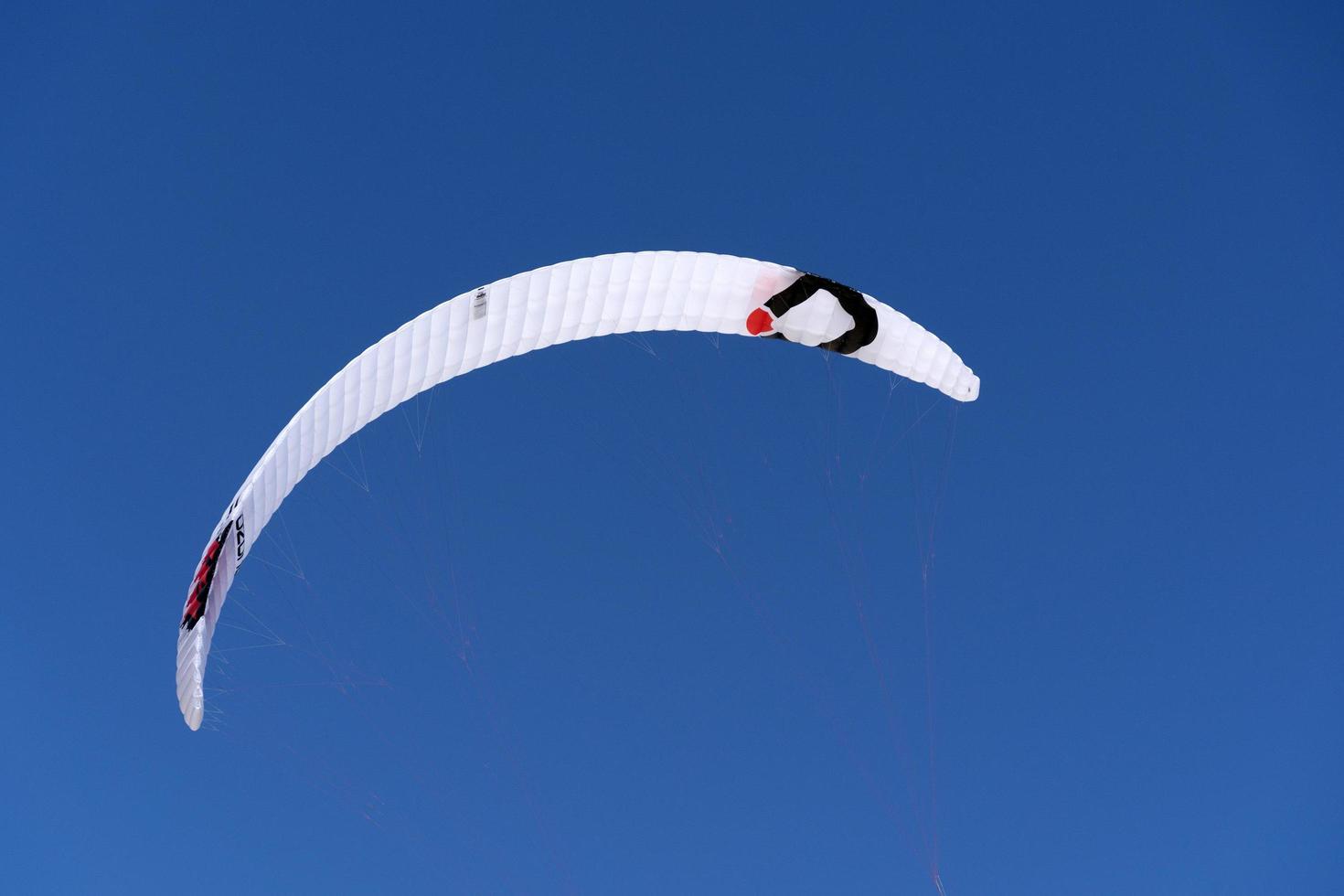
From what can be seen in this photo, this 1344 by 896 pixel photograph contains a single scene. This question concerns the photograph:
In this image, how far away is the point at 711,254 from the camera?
15.8 metres

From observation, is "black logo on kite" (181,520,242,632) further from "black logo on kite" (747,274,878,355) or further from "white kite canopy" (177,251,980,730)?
"black logo on kite" (747,274,878,355)

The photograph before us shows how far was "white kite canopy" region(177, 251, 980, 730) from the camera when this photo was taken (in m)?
15.3

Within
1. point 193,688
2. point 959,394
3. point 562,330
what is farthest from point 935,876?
point 193,688

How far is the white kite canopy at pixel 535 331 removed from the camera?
15.3 metres

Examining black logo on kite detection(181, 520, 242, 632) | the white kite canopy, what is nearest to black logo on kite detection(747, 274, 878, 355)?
the white kite canopy

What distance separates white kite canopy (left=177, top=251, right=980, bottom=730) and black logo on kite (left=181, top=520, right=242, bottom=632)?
0.01 m

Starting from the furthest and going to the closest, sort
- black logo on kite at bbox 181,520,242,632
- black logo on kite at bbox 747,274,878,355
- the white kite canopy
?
black logo on kite at bbox 747,274,878,355, the white kite canopy, black logo on kite at bbox 181,520,242,632

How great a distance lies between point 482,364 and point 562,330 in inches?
43.9

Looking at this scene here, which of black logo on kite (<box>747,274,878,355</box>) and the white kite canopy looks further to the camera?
black logo on kite (<box>747,274,878,355</box>)

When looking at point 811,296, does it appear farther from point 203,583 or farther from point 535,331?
point 203,583

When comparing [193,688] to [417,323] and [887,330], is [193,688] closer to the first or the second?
[417,323]

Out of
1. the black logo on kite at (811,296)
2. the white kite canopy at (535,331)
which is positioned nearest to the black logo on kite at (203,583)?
the white kite canopy at (535,331)

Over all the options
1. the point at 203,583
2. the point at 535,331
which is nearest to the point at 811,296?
the point at 535,331

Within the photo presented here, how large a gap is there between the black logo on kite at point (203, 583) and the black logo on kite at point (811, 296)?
23.0 feet
